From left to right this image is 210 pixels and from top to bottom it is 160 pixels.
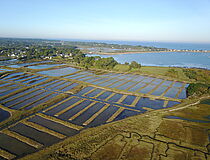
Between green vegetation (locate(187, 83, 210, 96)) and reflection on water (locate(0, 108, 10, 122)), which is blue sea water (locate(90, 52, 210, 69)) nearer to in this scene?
green vegetation (locate(187, 83, 210, 96))

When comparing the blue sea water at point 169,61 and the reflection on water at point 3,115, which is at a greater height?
the blue sea water at point 169,61

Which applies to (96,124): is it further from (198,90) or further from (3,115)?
(198,90)

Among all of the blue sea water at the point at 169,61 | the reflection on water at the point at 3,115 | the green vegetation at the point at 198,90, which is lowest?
the reflection on water at the point at 3,115

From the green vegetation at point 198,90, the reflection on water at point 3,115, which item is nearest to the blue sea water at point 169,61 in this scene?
the green vegetation at point 198,90

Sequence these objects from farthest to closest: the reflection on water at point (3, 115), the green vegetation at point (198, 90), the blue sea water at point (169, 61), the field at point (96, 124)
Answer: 1. the blue sea water at point (169, 61)
2. the green vegetation at point (198, 90)
3. the reflection on water at point (3, 115)
4. the field at point (96, 124)

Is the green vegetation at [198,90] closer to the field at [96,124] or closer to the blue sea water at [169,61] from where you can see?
the field at [96,124]

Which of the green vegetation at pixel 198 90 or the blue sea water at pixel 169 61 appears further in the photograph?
the blue sea water at pixel 169 61

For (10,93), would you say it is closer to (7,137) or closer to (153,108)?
(7,137)

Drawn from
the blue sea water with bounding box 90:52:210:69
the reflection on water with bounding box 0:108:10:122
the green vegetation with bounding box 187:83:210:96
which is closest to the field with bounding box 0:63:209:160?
the reflection on water with bounding box 0:108:10:122
